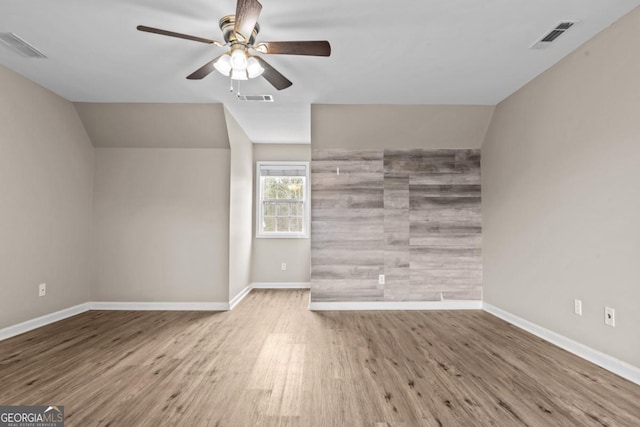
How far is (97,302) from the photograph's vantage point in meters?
4.46

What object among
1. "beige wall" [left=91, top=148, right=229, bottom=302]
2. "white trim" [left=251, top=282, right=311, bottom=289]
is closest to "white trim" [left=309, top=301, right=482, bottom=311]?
"beige wall" [left=91, top=148, right=229, bottom=302]

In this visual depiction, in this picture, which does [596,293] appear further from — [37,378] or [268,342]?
[37,378]

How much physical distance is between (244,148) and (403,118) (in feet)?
Result: 8.35

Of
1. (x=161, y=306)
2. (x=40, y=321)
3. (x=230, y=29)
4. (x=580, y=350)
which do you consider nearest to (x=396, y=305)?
(x=580, y=350)

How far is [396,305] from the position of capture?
4.57m

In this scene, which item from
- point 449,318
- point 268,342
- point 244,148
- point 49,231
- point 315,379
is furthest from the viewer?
point 244,148

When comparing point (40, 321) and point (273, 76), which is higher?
point (273, 76)

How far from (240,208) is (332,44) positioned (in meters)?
3.06

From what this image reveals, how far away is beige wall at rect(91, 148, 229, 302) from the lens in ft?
14.7

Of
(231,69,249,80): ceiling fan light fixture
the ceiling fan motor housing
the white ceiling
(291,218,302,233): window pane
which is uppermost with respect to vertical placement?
the white ceiling

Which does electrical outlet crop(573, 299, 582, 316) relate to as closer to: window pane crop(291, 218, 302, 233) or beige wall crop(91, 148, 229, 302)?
beige wall crop(91, 148, 229, 302)

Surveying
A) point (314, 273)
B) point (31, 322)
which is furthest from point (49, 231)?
point (314, 273)

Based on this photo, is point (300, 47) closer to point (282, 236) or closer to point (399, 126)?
point (399, 126)

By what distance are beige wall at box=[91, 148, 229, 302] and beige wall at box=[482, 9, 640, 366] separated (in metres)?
3.59
